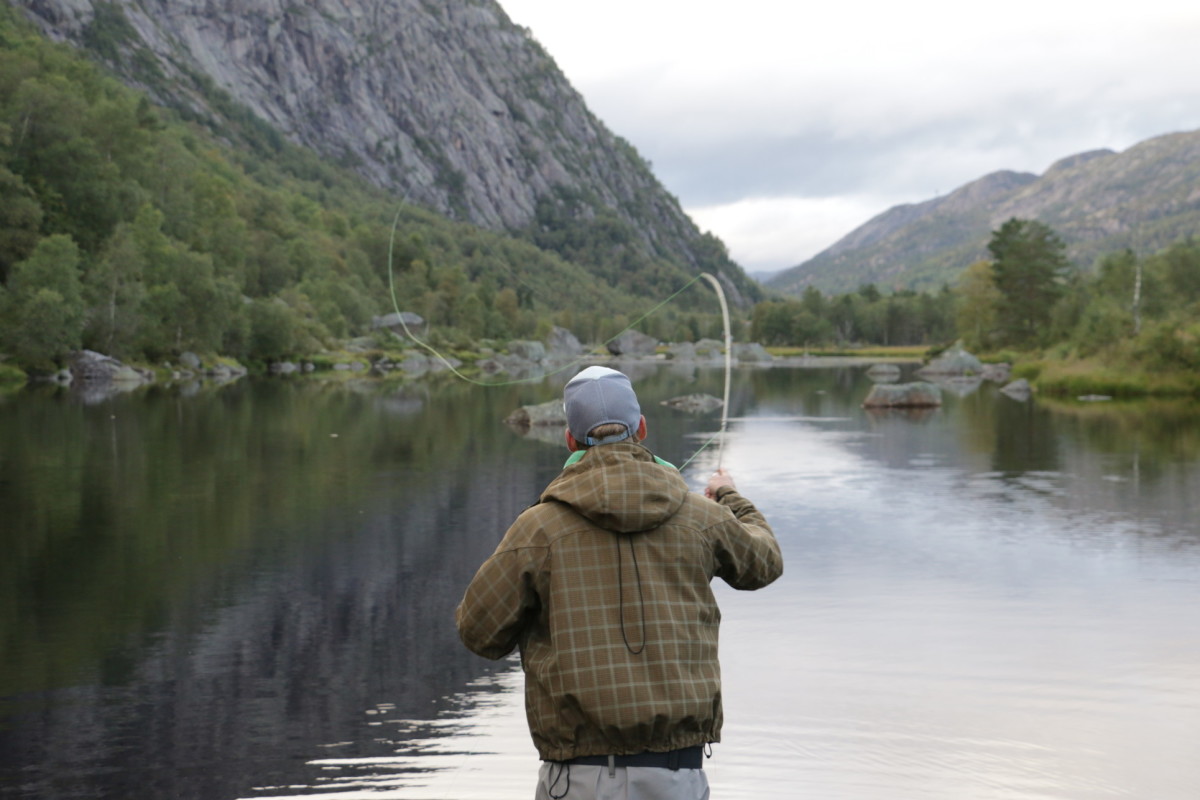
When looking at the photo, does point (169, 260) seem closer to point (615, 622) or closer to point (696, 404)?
point (696, 404)

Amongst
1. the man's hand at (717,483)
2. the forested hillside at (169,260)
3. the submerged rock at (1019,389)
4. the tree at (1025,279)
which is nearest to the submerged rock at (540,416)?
the forested hillside at (169,260)

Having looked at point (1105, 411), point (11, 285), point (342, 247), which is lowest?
point (1105, 411)

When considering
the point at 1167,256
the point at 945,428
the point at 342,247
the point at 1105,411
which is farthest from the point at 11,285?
the point at 1167,256

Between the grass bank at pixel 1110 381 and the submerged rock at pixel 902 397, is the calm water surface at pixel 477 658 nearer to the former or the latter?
the submerged rock at pixel 902 397

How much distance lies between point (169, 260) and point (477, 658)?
74.2 metres

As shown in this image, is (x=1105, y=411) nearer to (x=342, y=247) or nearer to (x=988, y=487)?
(x=988, y=487)

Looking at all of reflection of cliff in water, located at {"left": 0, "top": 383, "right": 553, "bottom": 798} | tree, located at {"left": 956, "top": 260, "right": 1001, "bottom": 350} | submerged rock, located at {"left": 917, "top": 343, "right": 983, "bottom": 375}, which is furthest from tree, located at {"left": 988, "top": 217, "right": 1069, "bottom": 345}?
reflection of cliff in water, located at {"left": 0, "top": 383, "right": 553, "bottom": 798}

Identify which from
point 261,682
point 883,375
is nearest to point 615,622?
point 261,682

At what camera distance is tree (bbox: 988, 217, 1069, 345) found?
316 feet

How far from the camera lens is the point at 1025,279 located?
96938 mm

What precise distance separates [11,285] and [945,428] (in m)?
52.2

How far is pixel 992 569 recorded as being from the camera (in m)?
14.6

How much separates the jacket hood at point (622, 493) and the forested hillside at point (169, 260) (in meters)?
26.4

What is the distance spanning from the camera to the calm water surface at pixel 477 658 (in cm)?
754
